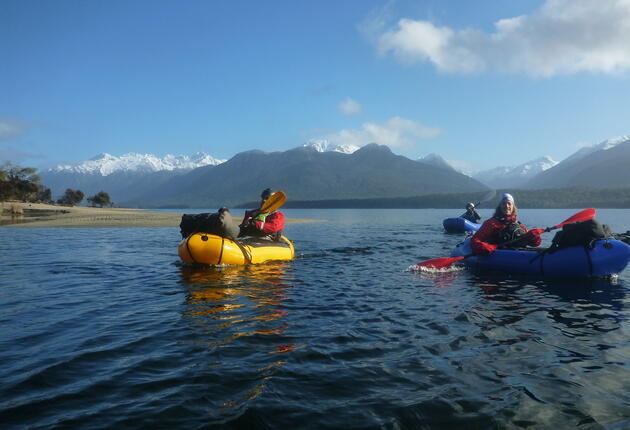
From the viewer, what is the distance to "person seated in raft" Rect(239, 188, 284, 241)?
53.9ft

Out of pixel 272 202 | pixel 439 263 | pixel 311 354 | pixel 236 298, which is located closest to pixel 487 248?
pixel 439 263

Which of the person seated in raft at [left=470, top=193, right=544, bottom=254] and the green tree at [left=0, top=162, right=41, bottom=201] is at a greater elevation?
the green tree at [left=0, top=162, right=41, bottom=201]

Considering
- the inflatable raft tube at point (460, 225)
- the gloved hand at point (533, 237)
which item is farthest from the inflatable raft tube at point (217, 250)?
the inflatable raft tube at point (460, 225)

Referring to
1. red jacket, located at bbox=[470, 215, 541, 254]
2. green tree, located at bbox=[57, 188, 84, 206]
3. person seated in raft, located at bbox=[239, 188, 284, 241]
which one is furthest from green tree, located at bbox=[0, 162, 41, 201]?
red jacket, located at bbox=[470, 215, 541, 254]

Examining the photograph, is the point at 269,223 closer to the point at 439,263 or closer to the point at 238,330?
the point at 439,263

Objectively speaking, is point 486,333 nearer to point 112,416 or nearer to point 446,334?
point 446,334

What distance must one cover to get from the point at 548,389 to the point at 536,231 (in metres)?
Result: 9.97

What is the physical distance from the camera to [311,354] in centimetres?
635

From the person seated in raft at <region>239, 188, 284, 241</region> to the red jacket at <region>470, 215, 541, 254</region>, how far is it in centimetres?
782

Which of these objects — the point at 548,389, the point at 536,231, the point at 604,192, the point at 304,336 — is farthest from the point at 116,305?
the point at 604,192

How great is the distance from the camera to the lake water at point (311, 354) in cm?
458

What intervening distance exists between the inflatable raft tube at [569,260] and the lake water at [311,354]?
1.56 ft

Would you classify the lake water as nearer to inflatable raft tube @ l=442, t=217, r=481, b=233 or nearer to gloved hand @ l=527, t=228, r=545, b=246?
gloved hand @ l=527, t=228, r=545, b=246

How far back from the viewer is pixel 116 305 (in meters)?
9.27
